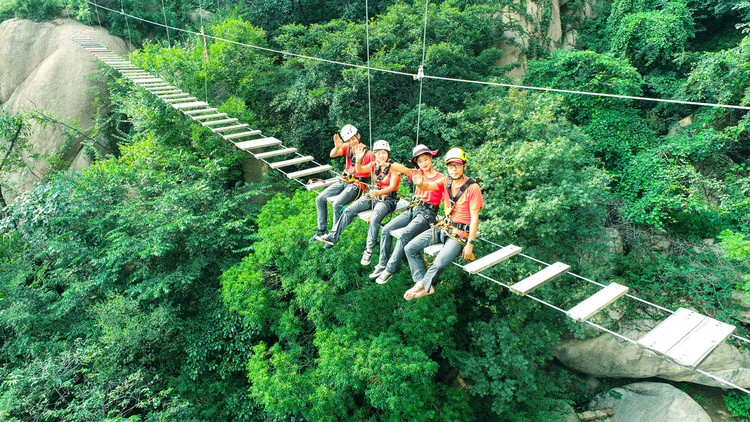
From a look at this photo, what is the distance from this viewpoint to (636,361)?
9.91m

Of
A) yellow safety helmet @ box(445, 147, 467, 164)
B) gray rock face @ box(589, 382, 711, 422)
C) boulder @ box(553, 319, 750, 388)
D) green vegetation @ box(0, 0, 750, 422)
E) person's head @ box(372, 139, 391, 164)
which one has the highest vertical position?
yellow safety helmet @ box(445, 147, 467, 164)

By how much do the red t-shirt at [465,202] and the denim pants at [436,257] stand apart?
28 centimetres

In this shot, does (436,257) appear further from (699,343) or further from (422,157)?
(699,343)

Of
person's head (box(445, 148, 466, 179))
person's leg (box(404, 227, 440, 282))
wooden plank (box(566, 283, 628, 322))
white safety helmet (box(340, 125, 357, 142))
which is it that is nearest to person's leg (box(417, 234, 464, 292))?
person's leg (box(404, 227, 440, 282))

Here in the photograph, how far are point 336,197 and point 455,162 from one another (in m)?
2.17

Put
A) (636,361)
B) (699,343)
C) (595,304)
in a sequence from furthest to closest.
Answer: (636,361), (595,304), (699,343)

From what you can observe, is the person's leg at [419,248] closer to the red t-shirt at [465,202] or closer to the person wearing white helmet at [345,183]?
the red t-shirt at [465,202]

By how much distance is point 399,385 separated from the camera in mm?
7168

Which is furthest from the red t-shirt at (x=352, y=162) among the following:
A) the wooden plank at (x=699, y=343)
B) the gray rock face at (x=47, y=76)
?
the gray rock face at (x=47, y=76)

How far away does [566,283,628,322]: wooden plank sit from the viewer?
3641mm

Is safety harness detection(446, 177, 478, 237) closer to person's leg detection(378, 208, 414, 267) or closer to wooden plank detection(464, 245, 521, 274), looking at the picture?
wooden plank detection(464, 245, 521, 274)

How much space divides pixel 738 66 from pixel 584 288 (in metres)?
6.40

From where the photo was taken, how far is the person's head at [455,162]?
458 cm

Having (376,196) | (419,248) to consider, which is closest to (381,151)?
(376,196)
